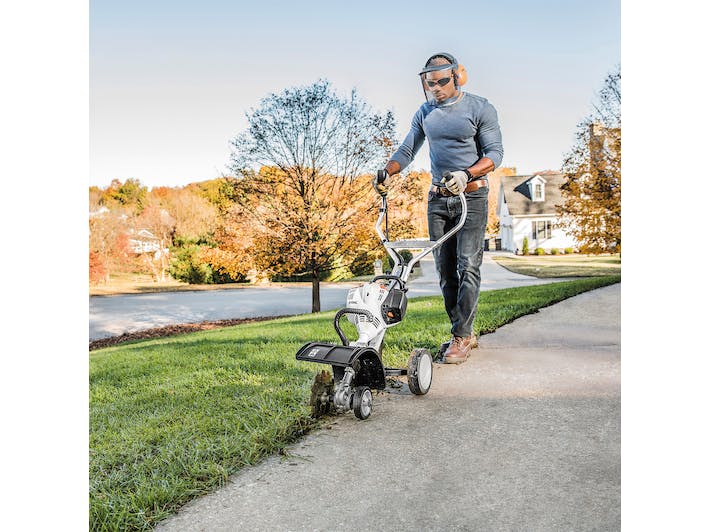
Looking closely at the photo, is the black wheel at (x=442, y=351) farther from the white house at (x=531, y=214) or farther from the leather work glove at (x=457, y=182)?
the white house at (x=531, y=214)

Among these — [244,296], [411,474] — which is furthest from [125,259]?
[411,474]

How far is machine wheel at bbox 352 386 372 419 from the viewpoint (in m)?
2.24

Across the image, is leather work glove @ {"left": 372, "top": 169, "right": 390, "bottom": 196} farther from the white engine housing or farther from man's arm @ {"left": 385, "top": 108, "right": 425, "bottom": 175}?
the white engine housing

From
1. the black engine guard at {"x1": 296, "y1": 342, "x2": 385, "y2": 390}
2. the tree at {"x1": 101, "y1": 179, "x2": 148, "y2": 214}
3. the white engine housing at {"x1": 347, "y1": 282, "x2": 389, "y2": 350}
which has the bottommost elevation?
the black engine guard at {"x1": 296, "y1": 342, "x2": 385, "y2": 390}

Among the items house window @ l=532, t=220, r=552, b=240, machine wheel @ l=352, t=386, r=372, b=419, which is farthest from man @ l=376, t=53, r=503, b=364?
house window @ l=532, t=220, r=552, b=240

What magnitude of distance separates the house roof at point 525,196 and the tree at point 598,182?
494cm

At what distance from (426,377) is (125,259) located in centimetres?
892

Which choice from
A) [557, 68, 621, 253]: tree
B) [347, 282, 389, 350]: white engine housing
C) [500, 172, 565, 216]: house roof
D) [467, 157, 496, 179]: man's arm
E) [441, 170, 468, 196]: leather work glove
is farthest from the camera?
[500, 172, 565, 216]: house roof

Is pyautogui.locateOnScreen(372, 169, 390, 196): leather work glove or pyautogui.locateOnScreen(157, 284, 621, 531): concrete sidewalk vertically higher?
pyautogui.locateOnScreen(372, 169, 390, 196): leather work glove

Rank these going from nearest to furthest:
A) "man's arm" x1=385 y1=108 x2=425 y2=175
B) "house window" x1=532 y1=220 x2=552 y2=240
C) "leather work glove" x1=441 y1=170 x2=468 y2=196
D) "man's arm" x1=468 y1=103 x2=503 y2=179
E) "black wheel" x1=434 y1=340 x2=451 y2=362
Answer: "leather work glove" x1=441 y1=170 x2=468 y2=196, "man's arm" x1=468 y1=103 x2=503 y2=179, "man's arm" x1=385 y1=108 x2=425 y2=175, "black wheel" x1=434 y1=340 x2=451 y2=362, "house window" x1=532 y1=220 x2=552 y2=240

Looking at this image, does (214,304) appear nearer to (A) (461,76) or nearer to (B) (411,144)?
(B) (411,144)
